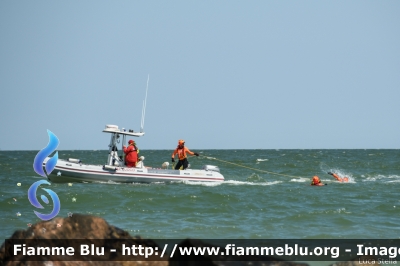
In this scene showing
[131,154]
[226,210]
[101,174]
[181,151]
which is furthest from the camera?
[181,151]

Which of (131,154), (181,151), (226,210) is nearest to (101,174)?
(131,154)

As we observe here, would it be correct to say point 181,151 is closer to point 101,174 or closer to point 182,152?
point 182,152

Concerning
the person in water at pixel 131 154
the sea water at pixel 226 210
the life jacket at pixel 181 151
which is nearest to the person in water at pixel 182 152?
the life jacket at pixel 181 151

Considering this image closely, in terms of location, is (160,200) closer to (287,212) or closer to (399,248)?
(287,212)

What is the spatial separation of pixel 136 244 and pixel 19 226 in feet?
23.6

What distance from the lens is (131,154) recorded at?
23281mm

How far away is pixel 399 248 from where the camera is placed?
1109cm

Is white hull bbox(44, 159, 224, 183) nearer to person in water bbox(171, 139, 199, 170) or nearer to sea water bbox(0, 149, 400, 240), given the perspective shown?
sea water bbox(0, 149, 400, 240)

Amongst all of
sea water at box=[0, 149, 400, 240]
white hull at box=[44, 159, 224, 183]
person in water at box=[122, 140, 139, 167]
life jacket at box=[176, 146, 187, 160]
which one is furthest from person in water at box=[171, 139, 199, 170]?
person in water at box=[122, 140, 139, 167]

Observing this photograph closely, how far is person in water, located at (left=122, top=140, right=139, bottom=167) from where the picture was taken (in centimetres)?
2284

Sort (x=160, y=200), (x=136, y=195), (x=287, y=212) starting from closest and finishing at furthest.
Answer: (x=287, y=212)
(x=160, y=200)
(x=136, y=195)

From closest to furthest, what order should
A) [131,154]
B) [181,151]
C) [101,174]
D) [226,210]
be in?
[226,210] → [131,154] → [101,174] → [181,151]

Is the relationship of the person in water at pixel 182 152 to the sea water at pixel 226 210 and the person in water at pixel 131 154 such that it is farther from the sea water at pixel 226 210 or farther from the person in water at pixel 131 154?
the person in water at pixel 131 154

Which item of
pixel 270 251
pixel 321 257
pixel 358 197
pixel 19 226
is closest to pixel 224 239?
pixel 270 251
